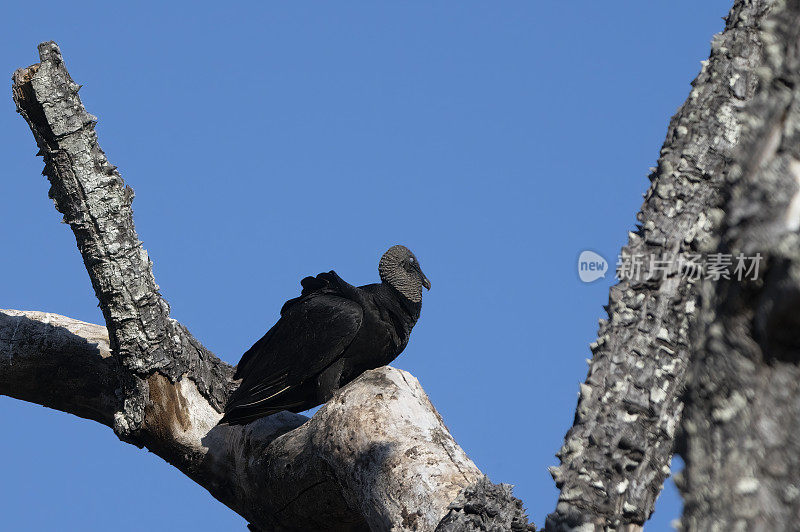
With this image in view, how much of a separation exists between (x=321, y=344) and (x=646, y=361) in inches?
130

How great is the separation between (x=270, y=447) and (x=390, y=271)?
1584mm

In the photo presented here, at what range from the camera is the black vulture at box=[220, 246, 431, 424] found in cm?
523

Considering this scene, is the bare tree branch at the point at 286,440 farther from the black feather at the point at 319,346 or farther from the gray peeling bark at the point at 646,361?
the gray peeling bark at the point at 646,361

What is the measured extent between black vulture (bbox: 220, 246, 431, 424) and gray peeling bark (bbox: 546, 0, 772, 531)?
10.5 feet

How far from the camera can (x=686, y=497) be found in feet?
4.22

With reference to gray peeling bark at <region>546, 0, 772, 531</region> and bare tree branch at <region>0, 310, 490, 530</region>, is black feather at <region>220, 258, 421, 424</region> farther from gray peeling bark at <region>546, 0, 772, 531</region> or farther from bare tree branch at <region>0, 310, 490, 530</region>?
gray peeling bark at <region>546, 0, 772, 531</region>

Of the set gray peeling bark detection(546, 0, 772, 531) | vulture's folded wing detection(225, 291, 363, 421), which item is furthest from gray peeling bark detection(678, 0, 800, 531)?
vulture's folded wing detection(225, 291, 363, 421)

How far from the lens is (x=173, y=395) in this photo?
527 cm

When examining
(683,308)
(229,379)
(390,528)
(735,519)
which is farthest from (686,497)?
(229,379)

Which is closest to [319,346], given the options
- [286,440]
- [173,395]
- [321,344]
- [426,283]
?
[321,344]

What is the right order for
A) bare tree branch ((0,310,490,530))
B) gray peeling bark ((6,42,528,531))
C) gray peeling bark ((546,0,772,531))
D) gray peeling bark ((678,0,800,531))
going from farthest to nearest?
1. gray peeling bark ((6,42,528,531))
2. bare tree branch ((0,310,490,530))
3. gray peeling bark ((546,0,772,531))
4. gray peeling bark ((678,0,800,531))

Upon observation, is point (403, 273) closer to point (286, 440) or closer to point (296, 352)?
point (296, 352)

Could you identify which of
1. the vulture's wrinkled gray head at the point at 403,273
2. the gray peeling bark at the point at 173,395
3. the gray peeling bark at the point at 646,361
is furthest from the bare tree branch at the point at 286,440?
the gray peeling bark at the point at 646,361

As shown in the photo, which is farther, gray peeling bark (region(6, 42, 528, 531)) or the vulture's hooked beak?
the vulture's hooked beak
